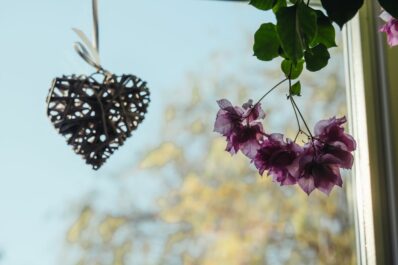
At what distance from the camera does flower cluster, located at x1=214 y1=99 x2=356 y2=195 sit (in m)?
0.86

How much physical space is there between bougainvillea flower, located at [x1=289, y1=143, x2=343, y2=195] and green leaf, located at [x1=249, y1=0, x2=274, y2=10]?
19cm

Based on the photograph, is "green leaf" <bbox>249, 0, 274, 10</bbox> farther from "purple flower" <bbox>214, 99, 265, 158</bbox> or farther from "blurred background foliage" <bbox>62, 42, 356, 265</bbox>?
"blurred background foliage" <bbox>62, 42, 356, 265</bbox>

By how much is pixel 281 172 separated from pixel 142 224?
0.48m

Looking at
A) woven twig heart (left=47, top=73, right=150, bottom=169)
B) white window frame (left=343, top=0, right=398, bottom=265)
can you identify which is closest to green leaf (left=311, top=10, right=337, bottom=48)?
woven twig heart (left=47, top=73, right=150, bottom=169)

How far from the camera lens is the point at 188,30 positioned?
4.59 feet

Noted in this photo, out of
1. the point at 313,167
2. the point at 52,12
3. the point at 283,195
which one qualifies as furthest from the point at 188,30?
the point at 313,167

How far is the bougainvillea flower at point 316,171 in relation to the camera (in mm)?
853

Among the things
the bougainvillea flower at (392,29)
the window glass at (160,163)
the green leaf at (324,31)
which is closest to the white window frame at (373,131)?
the window glass at (160,163)

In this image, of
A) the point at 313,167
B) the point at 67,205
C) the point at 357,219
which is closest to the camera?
the point at 313,167

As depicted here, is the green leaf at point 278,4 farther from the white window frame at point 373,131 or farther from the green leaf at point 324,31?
the white window frame at point 373,131

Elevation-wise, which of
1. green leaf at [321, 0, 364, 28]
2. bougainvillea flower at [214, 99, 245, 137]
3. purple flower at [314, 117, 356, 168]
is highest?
green leaf at [321, 0, 364, 28]

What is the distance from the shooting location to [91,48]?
→ 1249 mm

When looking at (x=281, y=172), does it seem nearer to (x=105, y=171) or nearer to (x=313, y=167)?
(x=313, y=167)

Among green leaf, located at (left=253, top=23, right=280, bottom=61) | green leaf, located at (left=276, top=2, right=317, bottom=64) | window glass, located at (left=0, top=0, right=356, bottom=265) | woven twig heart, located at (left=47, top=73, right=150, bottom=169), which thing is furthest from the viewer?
window glass, located at (left=0, top=0, right=356, bottom=265)
